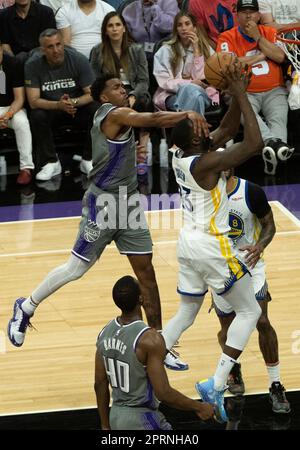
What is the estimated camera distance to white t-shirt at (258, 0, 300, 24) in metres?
13.7

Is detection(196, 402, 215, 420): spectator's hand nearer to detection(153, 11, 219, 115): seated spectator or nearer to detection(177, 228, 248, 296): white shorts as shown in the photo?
detection(177, 228, 248, 296): white shorts

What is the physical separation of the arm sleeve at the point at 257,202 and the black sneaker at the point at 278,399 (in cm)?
116

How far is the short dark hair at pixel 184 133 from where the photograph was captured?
7.18m

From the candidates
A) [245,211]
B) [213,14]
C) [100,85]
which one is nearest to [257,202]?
[245,211]

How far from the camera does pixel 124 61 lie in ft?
43.2

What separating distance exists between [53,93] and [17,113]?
0.48 metres

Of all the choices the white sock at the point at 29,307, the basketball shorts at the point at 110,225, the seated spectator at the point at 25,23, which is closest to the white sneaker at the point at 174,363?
the basketball shorts at the point at 110,225

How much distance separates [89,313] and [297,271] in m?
2.00

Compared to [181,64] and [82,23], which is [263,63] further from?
[82,23]

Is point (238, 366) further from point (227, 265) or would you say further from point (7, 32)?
point (7, 32)

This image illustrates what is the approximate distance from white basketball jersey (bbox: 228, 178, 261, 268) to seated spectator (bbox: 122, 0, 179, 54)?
6.46 m

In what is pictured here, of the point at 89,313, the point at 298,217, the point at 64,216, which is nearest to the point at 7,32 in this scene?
the point at 64,216

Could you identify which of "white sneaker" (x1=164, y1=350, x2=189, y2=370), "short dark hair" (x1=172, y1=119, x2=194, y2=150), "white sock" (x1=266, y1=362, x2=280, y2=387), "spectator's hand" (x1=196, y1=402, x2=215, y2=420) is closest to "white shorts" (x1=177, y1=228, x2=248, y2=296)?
"short dark hair" (x1=172, y1=119, x2=194, y2=150)

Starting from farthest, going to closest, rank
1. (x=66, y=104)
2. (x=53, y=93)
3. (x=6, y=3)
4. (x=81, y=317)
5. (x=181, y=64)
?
(x=6, y=3) → (x=181, y=64) → (x=53, y=93) → (x=66, y=104) → (x=81, y=317)
